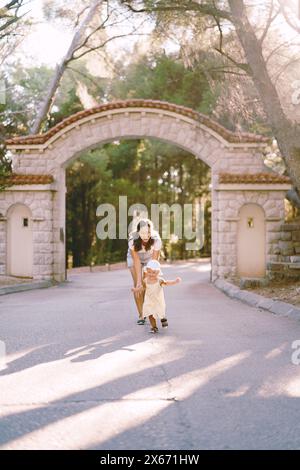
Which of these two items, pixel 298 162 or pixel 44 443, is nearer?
pixel 44 443

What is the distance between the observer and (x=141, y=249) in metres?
8.59

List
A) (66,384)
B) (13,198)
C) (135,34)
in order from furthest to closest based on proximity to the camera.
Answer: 1. (135,34)
2. (13,198)
3. (66,384)

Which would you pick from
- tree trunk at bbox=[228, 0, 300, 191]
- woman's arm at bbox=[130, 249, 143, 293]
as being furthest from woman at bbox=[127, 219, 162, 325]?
tree trunk at bbox=[228, 0, 300, 191]

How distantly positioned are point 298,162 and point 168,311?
3542 millimetres

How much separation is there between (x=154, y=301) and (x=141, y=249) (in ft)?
3.48

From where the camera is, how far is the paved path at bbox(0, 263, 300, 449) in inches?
141

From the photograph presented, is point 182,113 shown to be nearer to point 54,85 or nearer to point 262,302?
point 262,302

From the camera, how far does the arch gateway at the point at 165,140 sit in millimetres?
17047

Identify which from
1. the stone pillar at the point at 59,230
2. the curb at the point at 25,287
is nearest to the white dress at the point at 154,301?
the curb at the point at 25,287

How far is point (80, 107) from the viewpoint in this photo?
2747cm

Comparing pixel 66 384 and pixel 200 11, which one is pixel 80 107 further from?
pixel 66 384

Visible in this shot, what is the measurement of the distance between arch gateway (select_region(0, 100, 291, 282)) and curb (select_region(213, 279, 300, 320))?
3009 millimetres

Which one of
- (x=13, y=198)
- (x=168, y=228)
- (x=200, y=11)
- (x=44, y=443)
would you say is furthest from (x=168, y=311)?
(x=168, y=228)

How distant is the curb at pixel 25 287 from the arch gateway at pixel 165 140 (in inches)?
27.2
